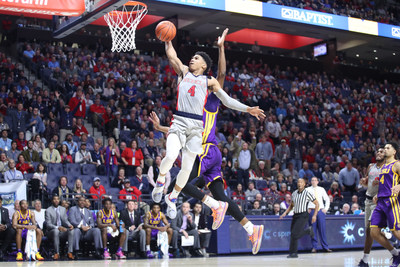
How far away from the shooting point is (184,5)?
22344 millimetres

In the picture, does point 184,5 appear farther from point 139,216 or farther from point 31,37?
point 139,216

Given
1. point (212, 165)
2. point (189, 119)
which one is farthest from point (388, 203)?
point (189, 119)

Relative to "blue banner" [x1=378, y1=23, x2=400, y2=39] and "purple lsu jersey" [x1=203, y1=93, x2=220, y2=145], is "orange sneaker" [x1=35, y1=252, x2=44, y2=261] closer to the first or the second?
"purple lsu jersey" [x1=203, y1=93, x2=220, y2=145]

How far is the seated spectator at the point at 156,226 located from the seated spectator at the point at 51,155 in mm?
3297

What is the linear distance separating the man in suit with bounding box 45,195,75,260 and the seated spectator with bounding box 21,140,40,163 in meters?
2.26

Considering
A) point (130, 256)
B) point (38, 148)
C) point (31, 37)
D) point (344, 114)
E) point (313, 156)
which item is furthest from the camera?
point (344, 114)

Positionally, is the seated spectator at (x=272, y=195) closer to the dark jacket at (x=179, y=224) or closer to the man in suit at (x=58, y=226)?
the dark jacket at (x=179, y=224)

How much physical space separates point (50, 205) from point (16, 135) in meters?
3.20

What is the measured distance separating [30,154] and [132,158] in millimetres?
2943

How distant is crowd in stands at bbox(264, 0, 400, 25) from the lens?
86.6 ft

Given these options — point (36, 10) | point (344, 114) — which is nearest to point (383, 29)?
point (344, 114)

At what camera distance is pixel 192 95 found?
7.24m

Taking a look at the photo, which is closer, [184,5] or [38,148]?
[38,148]

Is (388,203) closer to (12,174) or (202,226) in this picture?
(202,226)
